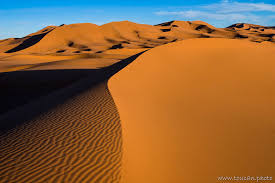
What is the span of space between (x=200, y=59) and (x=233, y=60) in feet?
5.63

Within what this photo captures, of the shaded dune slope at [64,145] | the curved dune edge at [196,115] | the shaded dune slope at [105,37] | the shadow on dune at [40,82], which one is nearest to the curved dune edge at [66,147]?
the shaded dune slope at [64,145]

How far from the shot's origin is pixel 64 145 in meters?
4.58

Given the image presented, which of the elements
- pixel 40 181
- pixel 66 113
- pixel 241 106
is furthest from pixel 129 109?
pixel 241 106

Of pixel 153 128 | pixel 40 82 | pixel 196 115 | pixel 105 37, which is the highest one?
pixel 105 37

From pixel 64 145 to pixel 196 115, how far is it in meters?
4.06

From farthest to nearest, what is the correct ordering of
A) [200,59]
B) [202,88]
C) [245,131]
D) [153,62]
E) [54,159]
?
[200,59] < [153,62] < [202,88] < [245,131] < [54,159]

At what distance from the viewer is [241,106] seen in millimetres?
7637

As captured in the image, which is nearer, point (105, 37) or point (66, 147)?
point (66, 147)

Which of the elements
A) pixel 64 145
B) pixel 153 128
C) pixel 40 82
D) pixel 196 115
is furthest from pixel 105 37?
pixel 64 145

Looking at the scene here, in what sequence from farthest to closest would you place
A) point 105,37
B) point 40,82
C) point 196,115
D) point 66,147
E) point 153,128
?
1. point 105,37
2. point 40,82
3. point 196,115
4. point 153,128
5. point 66,147

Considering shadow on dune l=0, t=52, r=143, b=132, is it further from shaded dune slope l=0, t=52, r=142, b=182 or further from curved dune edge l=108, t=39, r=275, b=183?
shaded dune slope l=0, t=52, r=142, b=182

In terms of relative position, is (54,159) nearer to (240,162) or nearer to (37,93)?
(240,162)

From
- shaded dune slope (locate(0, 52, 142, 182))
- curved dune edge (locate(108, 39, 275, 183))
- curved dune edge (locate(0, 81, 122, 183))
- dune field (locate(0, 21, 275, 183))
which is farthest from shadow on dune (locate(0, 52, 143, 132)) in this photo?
curved dune edge (locate(0, 81, 122, 183))

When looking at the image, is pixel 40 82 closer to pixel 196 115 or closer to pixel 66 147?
pixel 196 115
